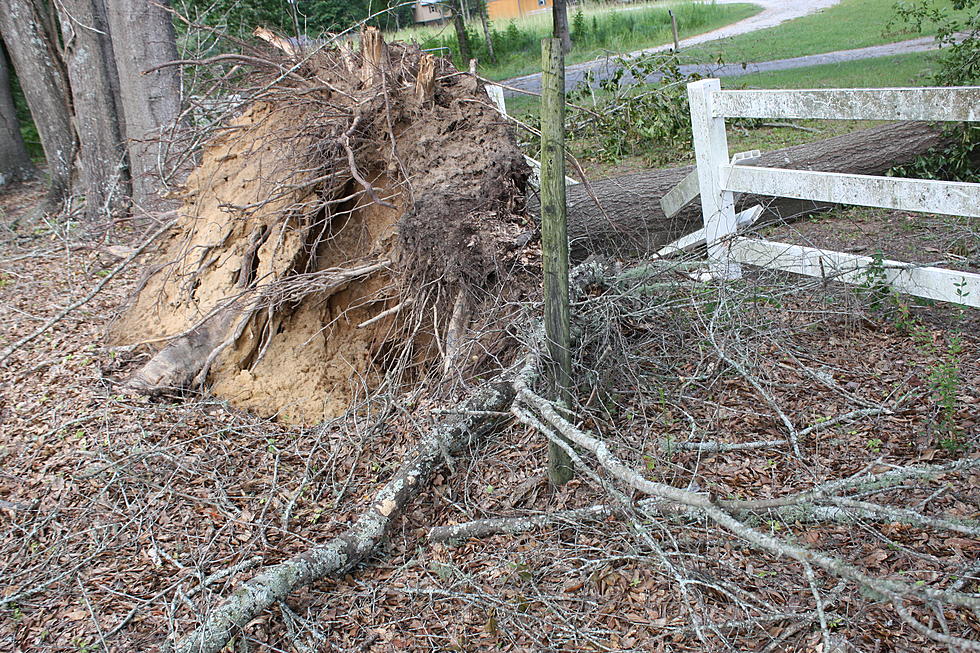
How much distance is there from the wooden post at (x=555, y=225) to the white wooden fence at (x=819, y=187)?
1374 millimetres

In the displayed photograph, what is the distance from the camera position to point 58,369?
5.41 m

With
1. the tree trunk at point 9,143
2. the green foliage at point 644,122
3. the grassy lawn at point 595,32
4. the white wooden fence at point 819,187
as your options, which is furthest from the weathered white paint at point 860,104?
the grassy lawn at point 595,32

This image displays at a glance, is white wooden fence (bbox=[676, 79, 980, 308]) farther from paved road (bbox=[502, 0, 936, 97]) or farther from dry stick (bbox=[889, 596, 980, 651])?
dry stick (bbox=[889, 596, 980, 651])

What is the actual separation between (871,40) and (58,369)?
19321 millimetres

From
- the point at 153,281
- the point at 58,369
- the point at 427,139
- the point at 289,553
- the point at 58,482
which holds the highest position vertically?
the point at 427,139

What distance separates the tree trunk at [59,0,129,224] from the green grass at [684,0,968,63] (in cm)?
1183

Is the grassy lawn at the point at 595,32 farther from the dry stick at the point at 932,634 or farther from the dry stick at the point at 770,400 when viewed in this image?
the dry stick at the point at 932,634

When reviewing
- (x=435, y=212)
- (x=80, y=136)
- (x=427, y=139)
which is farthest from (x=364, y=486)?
(x=80, y=136)

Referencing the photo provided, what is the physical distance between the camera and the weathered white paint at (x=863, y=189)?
423 centimetres

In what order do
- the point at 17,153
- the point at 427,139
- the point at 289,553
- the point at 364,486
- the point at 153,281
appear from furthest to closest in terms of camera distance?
the point at 17,153
the point at 153,281
the point at 427,139
the point at 364,486
the point at 289,553

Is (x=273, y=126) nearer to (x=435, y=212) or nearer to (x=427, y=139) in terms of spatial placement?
(x=427, y=139)

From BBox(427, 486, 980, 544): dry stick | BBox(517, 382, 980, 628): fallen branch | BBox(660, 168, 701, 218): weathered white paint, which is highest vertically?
BBox(660, 168, 701, 218): weathered white paint

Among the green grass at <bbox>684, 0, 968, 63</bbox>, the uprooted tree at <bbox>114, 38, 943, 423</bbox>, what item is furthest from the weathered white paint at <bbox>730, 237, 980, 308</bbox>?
the green grass at <bbox>684, 0, 968, 63</bbox>

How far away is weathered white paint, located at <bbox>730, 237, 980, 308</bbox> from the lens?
14.3 ft
